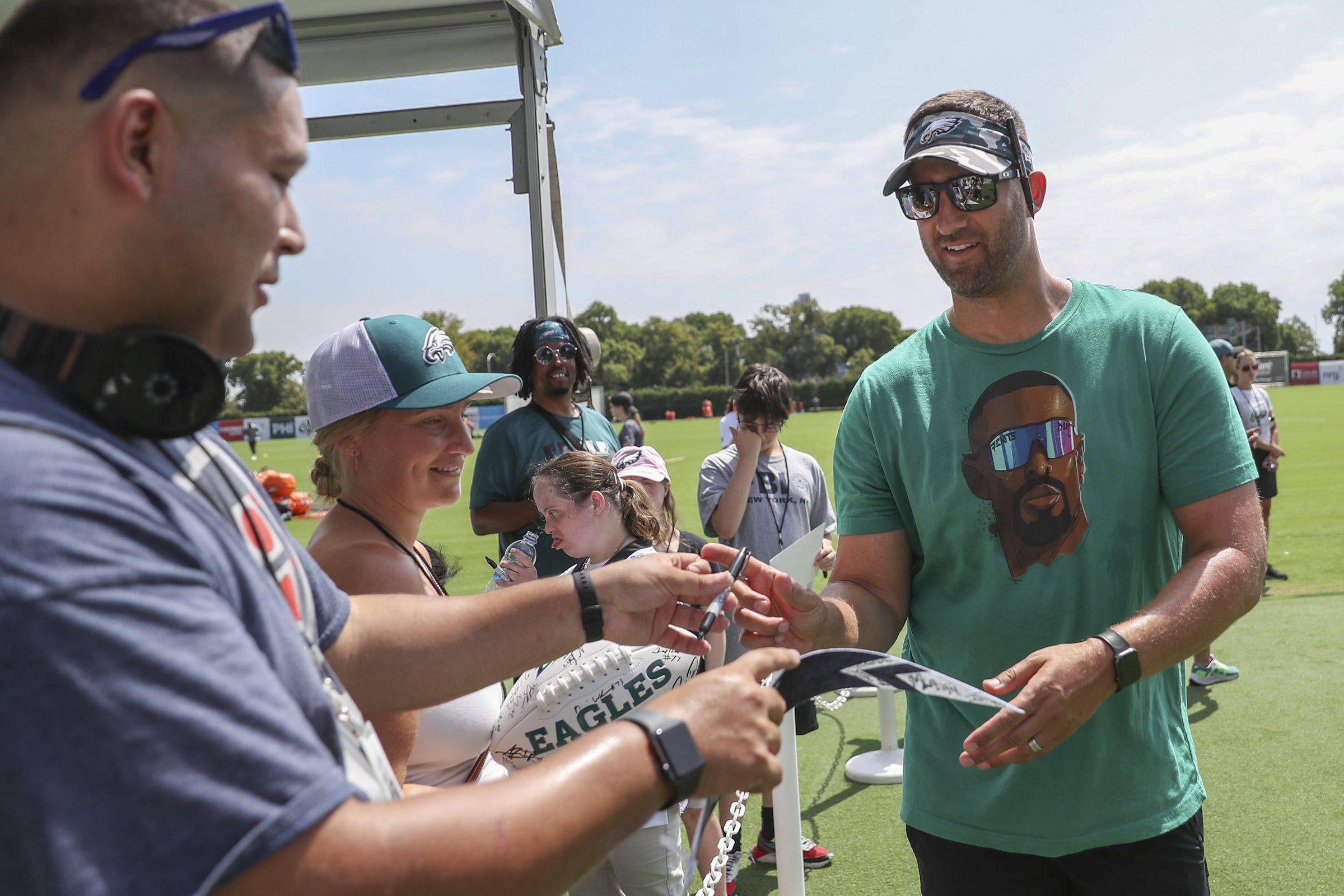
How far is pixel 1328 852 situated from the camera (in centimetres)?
460

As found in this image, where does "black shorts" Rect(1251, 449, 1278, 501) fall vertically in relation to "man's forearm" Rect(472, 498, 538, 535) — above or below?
below

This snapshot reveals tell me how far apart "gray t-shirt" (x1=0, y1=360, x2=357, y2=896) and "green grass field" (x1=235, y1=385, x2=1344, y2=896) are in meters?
4.20

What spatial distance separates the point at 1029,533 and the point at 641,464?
6.91ft

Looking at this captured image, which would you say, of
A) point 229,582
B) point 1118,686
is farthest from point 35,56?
point 1118,686

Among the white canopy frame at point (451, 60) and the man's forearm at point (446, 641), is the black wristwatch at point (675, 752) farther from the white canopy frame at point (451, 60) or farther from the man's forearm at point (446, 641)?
the white canopy frame at point (451, 60)

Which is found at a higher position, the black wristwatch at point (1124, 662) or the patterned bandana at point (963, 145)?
the patterned bandana at point (963, 145)

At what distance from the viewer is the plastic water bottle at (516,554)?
12.8 ft

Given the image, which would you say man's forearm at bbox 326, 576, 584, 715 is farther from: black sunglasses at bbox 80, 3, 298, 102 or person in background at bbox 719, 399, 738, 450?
person in background at bbox 719, 399, 738, 450

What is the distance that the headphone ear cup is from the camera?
40.6 inches

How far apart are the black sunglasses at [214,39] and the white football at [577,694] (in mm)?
1866

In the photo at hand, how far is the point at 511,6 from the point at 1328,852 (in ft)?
18.2

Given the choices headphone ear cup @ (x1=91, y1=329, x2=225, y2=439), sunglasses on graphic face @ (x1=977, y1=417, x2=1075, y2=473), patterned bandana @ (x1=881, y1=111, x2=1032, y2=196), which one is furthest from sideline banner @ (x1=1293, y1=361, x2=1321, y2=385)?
headphone ear cup @ (x1=91, y1=329, x2=225, y2=439)

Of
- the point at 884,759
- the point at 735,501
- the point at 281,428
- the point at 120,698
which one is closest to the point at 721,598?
the point at 120,698

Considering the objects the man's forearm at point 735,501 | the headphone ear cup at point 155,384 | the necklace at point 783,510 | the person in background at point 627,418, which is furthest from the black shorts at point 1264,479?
the headphone ear cup at point 155,384
